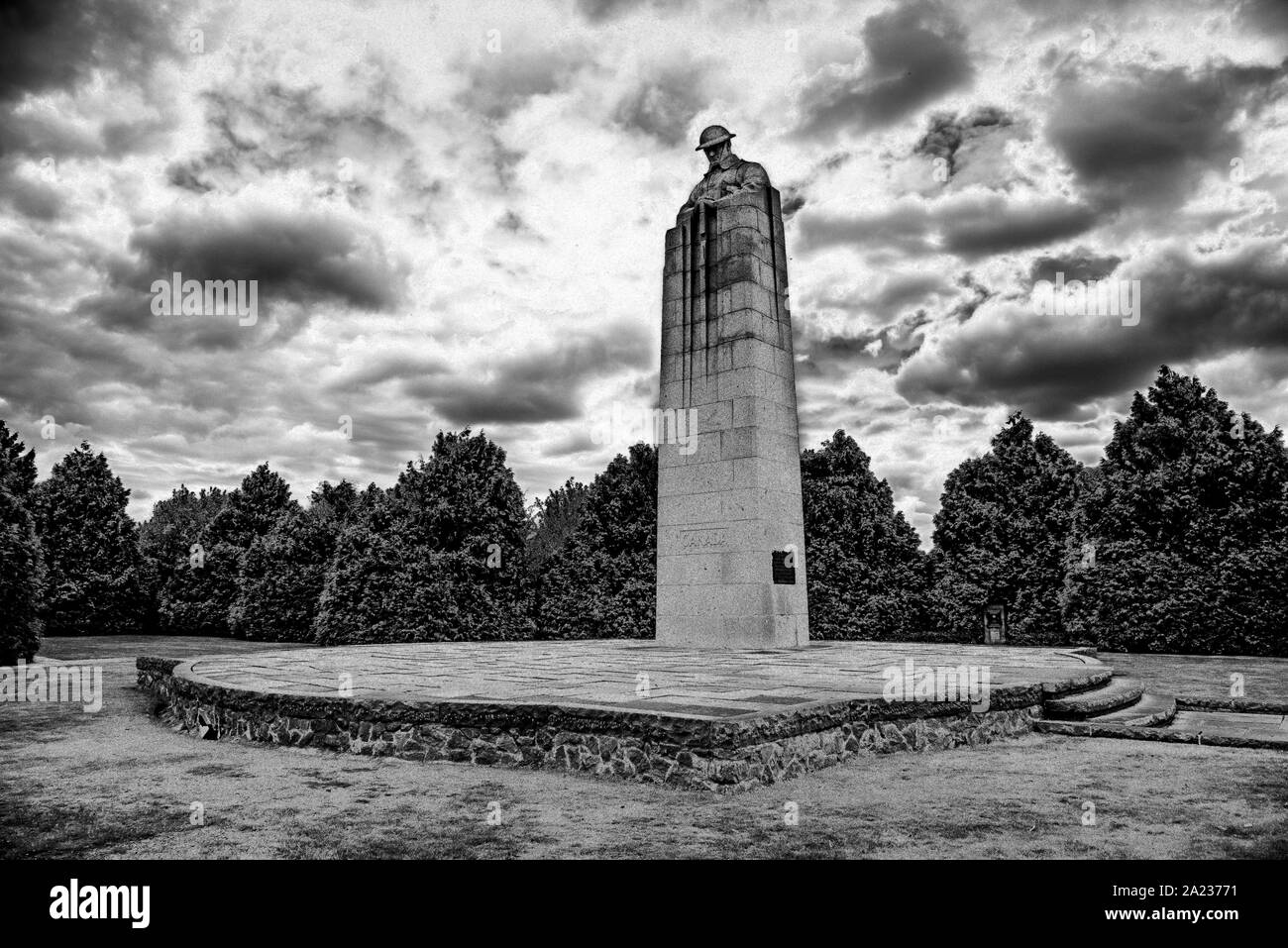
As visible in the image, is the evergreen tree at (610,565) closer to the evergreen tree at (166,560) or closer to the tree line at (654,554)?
the tree line at (654,554)

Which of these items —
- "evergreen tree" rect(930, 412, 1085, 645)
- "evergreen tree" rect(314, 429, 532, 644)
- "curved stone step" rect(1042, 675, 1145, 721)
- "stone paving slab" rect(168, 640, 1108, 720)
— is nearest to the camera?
"stone paving slab" rect(168, 640, 1108, 720)

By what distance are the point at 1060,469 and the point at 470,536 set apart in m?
15.9

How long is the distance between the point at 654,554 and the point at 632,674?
13787 millimetres

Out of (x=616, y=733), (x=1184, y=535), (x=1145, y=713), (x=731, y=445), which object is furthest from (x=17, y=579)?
(x=1184, y=535)

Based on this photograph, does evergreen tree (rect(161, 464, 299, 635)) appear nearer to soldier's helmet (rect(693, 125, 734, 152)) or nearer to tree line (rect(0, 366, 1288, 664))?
tree line (rect(0, 366, 1288, 664))

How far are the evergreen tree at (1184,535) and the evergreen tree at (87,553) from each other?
29005mm

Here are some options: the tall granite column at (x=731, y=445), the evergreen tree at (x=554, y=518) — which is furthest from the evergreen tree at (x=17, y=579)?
the evergreen tree at (x=554, y=518)

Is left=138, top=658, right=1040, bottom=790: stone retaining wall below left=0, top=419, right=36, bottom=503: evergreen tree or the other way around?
below

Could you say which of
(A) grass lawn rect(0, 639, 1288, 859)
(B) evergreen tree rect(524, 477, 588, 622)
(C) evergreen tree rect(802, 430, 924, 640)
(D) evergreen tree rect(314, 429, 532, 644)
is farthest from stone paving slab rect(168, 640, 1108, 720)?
(B) evergreen tree rect(524, 477, 588, 622)

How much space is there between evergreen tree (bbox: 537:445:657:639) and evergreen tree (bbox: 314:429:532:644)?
1.17m

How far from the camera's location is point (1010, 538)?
73.5 feet

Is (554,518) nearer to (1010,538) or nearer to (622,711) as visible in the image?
(1010,538)

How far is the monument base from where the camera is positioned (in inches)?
243

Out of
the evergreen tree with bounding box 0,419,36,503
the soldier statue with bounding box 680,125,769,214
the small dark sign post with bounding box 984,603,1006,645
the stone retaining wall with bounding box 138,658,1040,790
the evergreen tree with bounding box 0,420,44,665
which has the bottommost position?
the small dark sign post with bounding box 984,603,1006,645
